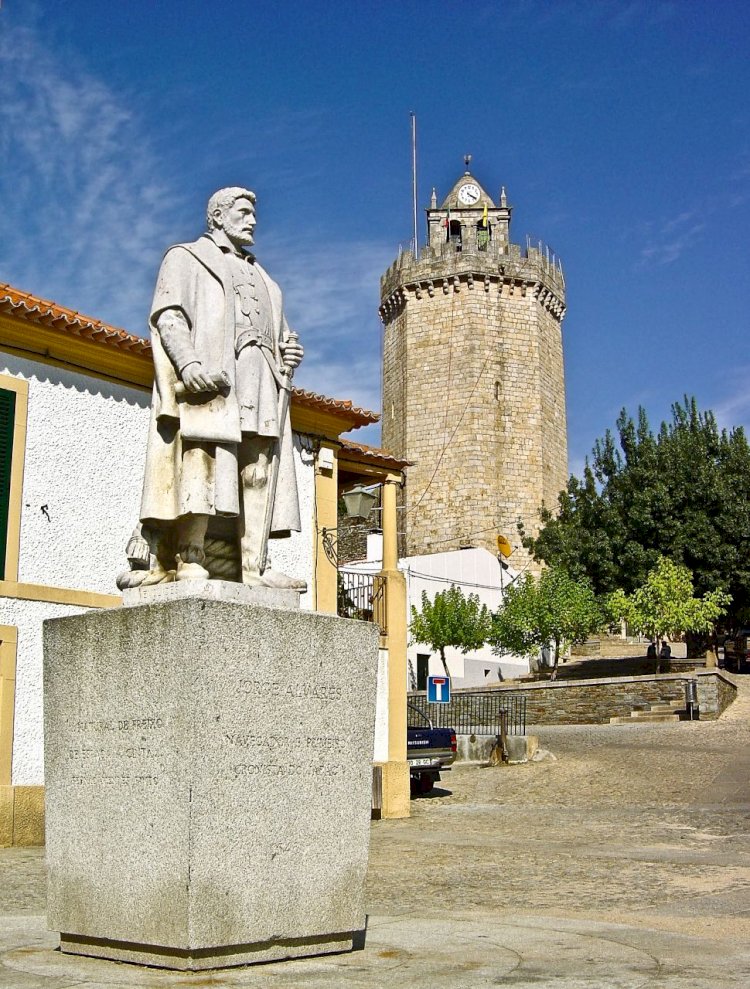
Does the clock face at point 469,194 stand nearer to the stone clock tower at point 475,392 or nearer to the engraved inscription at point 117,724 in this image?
the stone clock tower at point 475,392

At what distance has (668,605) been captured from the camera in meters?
33.4

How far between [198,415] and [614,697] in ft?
79.9

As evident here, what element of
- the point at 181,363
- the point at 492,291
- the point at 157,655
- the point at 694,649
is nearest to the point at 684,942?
the point at 157,655

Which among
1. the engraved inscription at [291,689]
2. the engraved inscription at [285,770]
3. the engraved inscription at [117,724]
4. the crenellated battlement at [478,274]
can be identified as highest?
the crenellated battlement at [478,274]

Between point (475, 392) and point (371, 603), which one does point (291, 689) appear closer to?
point (371, 603)

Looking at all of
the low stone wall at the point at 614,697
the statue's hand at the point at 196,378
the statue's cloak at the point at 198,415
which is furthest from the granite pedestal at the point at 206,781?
the low stone wall at the point at 614,697

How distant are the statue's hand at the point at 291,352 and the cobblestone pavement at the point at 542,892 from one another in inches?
110

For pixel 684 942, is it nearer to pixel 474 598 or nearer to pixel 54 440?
pixel 54 440

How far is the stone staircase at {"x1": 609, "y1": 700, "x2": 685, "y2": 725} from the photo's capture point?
87.1ft

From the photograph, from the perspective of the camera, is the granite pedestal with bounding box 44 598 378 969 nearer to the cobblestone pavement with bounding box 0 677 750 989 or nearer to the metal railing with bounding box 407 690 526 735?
the cobblestone pavement with bounding box 0 677 750 989

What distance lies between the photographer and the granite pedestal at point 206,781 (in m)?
4.68

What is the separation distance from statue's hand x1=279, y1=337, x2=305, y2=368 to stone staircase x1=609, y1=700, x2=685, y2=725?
73.0 ft

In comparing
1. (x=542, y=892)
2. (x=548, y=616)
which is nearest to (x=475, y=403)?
(x=548, y=616)

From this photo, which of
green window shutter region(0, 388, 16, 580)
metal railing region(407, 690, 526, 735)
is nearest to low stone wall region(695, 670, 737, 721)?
metal railing region(407, 690, 526, 735)
